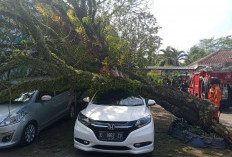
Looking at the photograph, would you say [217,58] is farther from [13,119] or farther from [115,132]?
[13,119]

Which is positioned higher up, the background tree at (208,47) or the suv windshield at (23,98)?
the background tree at (208,47)

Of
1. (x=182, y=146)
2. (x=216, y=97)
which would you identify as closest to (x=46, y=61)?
(x=182, y=146)

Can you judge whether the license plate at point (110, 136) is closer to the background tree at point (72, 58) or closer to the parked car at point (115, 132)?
the parked car at point (115, 132)

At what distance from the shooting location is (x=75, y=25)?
24.5ft

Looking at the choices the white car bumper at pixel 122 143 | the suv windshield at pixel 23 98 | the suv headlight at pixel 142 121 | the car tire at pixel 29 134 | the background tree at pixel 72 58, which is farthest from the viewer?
the suv windshield at pixel 23 98

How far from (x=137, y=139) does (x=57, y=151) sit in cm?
204

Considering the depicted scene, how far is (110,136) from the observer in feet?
13.0

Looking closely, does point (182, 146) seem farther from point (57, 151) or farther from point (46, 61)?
point (46, 61)

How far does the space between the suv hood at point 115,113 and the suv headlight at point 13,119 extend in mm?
1572

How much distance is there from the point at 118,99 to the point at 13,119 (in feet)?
8.85

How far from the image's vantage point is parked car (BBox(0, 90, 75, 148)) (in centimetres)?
444

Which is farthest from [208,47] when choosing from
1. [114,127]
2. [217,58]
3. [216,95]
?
[114,127]

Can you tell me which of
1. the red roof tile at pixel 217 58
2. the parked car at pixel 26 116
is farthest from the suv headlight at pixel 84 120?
the red roof tile at pixel 217 58

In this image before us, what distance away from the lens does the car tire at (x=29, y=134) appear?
15.5 feet
